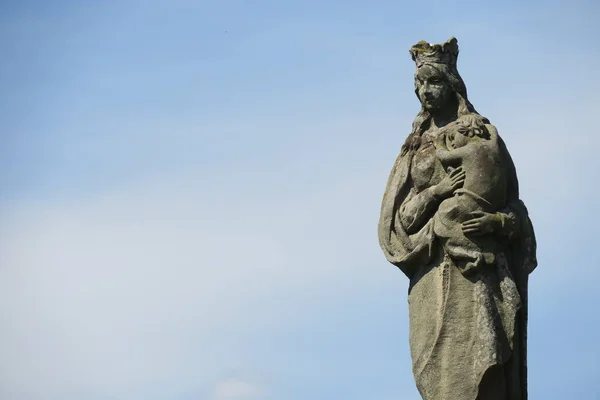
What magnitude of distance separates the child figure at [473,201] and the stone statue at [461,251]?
1cm

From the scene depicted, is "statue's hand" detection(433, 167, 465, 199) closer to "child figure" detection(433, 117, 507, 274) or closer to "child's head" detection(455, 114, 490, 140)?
"child figure" detection(433, 117, 507, 274)

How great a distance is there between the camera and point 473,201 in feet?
60.8

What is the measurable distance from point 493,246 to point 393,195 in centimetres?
150

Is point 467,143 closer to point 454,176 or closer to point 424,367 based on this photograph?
point 454,176

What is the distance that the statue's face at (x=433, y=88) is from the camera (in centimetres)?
1920

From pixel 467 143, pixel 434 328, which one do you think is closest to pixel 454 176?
pixel 467 143

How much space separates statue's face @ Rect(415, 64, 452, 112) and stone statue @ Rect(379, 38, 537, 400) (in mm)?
11

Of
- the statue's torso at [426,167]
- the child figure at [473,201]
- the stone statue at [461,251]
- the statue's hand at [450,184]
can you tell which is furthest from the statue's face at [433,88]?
the statue's hand at [450,184]

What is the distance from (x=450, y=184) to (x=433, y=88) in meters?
1.18

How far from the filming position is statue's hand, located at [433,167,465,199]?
18.7 meters

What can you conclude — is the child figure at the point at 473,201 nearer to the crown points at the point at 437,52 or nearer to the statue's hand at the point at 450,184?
the statue's hand at the point at 450,184

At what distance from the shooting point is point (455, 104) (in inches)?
762

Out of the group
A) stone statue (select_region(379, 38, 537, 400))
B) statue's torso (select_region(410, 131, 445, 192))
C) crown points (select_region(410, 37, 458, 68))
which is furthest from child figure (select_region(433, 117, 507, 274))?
crown points (select_region(410, 37, 458, 68))

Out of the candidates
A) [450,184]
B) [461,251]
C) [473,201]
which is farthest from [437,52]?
[461,251]
